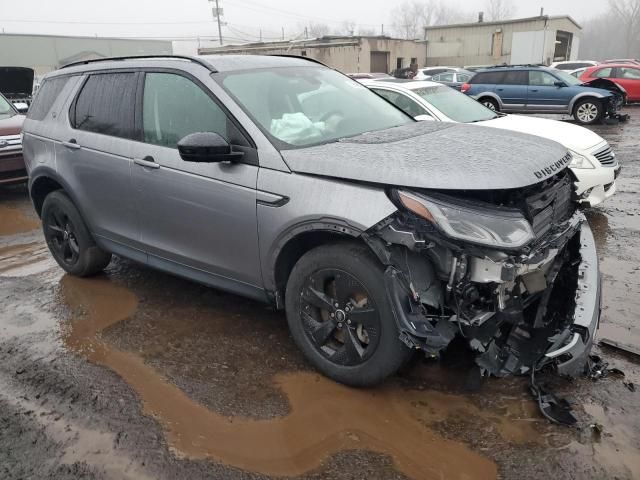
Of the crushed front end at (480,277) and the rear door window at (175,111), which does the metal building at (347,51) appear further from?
the crushed front end at (480,277)

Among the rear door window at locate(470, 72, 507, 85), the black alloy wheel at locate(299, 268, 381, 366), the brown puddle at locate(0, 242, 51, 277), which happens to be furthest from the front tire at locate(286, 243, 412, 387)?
the rear door window at locate(470, 72, 507, 85)

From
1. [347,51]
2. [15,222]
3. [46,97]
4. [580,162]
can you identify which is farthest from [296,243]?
[347,51]

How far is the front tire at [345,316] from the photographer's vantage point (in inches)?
109

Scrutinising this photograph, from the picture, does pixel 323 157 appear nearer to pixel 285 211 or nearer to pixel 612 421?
pixel 285 211

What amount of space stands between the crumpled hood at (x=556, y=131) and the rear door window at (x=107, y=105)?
4347 millimetres

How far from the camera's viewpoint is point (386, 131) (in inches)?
143

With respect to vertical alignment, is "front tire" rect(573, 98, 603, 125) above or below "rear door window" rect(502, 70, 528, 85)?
below

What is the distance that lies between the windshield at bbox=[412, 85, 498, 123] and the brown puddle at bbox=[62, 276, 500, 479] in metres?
4.82

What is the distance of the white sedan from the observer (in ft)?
18.9

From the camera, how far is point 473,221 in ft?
8.47

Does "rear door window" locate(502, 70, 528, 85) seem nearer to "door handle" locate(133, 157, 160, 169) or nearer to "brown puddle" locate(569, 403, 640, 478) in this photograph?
"door handle" locate(133, 157, 160, 169)

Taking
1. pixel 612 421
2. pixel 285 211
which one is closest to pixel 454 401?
pixel 612 421

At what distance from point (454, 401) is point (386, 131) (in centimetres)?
182

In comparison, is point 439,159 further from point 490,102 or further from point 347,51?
point 347,51
